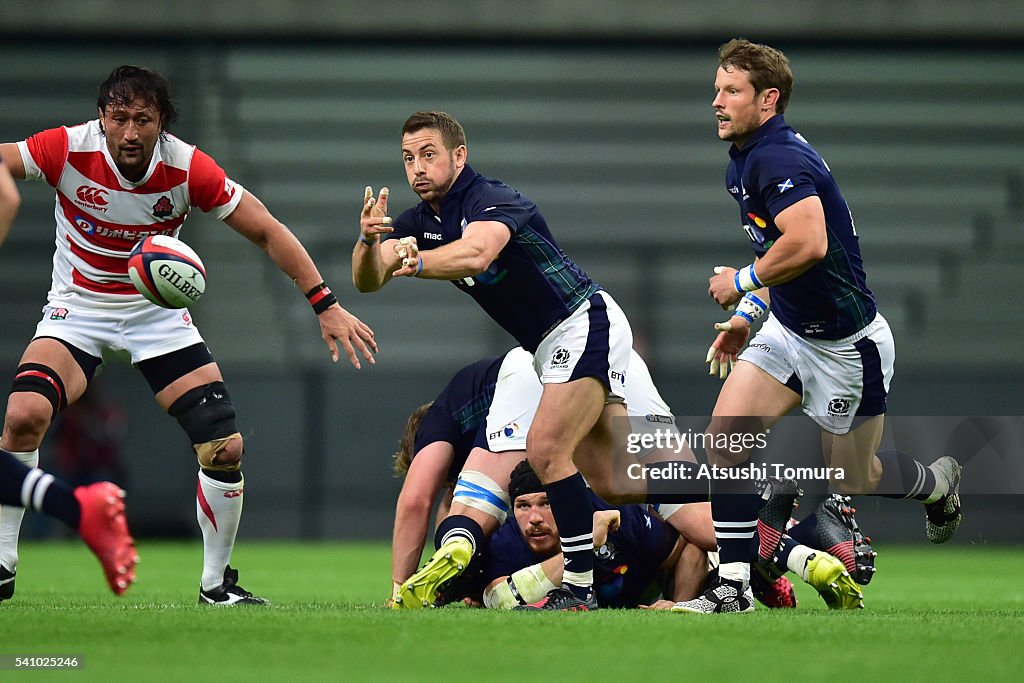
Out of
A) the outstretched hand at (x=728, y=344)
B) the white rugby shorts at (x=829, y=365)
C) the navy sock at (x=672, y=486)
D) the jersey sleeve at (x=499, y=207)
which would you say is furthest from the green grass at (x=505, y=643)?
the jersey sleeve at (x=499, y=207)

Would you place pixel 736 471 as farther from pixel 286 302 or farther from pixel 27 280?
pixel 27 280

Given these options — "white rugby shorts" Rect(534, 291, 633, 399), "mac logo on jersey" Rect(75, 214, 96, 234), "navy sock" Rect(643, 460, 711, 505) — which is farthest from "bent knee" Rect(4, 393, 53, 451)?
"navy sock" Rect(643, 460, 711, 505)

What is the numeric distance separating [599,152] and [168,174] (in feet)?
32.7

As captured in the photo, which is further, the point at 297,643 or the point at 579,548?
the point at 579,548

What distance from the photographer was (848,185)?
612 inches

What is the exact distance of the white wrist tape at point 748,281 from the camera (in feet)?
18.1

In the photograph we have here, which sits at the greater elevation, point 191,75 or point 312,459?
point 191,75

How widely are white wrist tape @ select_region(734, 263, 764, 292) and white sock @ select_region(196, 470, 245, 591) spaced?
2.46 metres

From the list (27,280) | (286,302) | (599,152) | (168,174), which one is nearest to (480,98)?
(599,152)

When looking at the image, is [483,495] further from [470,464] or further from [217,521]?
[217,521]

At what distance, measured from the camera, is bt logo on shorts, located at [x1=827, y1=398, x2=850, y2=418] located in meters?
6.14

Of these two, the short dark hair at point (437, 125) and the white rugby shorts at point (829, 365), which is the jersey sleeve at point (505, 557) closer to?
the white rugby shorts at point (829, 365)

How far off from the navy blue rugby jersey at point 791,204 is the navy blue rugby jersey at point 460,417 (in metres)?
1.55

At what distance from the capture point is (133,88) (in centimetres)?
586
